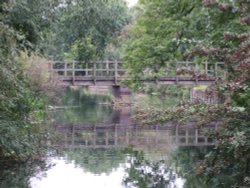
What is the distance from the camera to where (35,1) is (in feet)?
34.9

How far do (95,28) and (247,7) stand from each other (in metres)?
4.40

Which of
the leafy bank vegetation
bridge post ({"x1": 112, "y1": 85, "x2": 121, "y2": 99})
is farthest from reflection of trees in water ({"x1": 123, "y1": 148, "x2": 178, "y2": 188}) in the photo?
bridge post ({"x1": 112, "y1": 85, "x2": 121, "y2": 99})

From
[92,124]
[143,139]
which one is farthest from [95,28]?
[92,124]

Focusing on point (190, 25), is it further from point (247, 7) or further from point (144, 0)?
point (247, 7)

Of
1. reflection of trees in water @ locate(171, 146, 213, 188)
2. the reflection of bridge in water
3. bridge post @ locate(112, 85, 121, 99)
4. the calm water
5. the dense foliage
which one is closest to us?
the dense foliage

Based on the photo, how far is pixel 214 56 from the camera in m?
8.38

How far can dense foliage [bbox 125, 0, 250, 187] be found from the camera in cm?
766

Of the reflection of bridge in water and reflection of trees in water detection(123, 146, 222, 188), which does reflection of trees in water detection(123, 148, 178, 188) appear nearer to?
reflection of trees in water detection(123, 146, 222, 188)

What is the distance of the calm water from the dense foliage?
82.4 inches

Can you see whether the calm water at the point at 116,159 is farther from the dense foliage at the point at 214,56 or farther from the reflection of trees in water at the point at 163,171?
the dense foliage at the point at 214,56

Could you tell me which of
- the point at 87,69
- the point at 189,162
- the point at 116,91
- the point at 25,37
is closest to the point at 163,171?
the point at 189,162

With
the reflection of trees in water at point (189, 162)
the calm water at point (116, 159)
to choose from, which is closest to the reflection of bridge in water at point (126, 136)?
the calm water at point (116, 159)

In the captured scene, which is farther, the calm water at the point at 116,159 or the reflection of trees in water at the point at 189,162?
the calm water at the point at 116,159

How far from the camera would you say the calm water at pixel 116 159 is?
1152 cm
